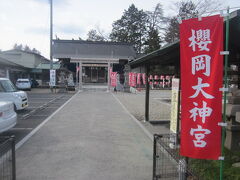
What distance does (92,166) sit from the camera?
429 cm

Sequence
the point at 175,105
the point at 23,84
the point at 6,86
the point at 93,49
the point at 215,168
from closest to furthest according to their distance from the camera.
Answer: the point at 215,168
the point at 175,105
the point at 6,86
the point at 23,84
the point at 93,49

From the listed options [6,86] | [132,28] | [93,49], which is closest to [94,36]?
[132,28]

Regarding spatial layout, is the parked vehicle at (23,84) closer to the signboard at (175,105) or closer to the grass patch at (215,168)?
the signboard at (175,105)

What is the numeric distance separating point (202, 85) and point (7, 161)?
4.07 metres

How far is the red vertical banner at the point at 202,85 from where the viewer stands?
275 centimetres

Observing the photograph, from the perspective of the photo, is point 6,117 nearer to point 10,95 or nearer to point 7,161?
point 7,161

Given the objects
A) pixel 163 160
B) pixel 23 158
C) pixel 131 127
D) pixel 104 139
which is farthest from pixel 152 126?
pixel 23 158

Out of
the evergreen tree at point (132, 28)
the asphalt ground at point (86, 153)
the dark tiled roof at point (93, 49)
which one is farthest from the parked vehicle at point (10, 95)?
the evergreen tree at point (132, 28)

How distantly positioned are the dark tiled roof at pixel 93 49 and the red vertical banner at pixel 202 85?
87.5ft

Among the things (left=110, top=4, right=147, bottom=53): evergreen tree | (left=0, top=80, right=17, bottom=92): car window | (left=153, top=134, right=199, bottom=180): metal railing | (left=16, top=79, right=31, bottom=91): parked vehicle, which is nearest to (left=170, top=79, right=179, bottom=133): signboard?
(left=153, top=134, right=199, bottom=180): metal railing

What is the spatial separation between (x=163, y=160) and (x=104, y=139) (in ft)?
6.92

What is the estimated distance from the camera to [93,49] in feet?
105

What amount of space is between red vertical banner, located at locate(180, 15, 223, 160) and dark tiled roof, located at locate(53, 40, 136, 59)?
26.7 m

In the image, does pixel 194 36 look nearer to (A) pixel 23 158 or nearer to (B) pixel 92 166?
(B) pixel 92 166
